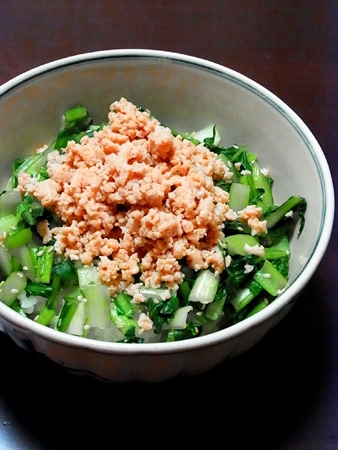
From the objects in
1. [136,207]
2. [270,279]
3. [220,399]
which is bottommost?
[220,399]

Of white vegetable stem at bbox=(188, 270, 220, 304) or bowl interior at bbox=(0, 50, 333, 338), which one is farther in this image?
bowl interior at bbox=(0, 50, 333, 338)

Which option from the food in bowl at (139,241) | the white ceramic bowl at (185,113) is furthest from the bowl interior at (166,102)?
the food in bowl at (139,241)

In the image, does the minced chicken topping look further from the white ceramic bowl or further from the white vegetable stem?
the white ceramic bowl

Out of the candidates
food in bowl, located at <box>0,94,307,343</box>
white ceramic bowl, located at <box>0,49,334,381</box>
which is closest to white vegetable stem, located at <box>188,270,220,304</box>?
food in bowl, located at <box>0,94,307,343</box>

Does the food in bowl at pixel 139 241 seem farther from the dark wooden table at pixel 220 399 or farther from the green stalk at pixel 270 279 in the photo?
the dark wooden table at pixel 220 399

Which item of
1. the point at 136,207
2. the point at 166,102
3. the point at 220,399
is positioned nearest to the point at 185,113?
the point at 166,102

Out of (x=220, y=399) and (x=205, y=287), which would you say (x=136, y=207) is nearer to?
(x=205, y=287)
